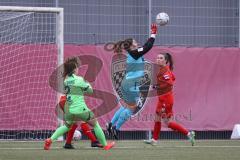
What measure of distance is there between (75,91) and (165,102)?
222 cm

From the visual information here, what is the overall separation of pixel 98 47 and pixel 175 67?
74.2 inches

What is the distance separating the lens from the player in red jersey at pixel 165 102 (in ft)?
46.2

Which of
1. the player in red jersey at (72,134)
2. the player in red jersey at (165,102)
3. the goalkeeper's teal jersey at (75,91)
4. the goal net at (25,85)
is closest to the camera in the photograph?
the goalkeeper's teal jersey at (75,91)

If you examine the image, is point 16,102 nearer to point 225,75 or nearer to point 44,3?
point 44,3

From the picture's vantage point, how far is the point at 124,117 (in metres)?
14.7

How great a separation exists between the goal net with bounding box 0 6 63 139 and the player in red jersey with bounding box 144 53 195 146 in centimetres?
330

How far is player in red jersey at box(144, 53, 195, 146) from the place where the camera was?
14.1 m

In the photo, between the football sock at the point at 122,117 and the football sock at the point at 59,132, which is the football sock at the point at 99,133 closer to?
the football sock at the point at 59,132

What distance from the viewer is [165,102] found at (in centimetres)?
1427

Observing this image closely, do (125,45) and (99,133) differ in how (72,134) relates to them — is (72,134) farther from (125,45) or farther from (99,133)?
(125,45)

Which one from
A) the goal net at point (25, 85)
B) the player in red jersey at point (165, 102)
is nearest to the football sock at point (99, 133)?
the player in red jersey at point (165, 102)

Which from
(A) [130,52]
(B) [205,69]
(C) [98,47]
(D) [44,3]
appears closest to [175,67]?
(B) [205,69]

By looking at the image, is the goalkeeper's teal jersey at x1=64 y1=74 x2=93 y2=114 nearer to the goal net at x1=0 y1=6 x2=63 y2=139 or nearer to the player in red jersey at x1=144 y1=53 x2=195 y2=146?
the player in red jersey at x1=144 y1=53 x2=195 y2=146

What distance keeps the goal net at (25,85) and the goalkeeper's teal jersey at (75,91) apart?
4.37 m
